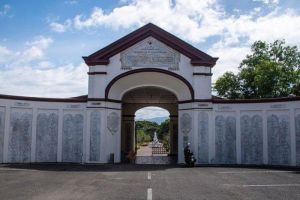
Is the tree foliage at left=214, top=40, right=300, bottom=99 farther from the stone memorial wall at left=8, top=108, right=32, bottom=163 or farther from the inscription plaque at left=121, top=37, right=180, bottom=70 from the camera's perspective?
the stone memorial wall at left=8, top=108, right=32, bottom=163

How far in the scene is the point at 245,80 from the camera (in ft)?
120

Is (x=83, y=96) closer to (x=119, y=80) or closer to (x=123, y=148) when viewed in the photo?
(x=119, y=80)

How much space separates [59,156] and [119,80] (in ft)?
19.0

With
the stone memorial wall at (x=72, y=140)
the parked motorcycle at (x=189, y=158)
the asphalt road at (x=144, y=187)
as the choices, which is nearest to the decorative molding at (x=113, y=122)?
the stone memorial wall at (x=72, y=140)

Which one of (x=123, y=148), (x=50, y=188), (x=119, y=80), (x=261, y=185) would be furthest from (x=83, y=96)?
(x=261, y=185)

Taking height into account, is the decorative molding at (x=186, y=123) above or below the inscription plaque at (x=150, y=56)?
below

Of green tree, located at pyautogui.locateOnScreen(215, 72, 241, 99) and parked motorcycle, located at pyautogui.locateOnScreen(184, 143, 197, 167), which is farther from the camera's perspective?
green tree, located at pyautogui.locateOnScreen(215, 72, 241, 99)

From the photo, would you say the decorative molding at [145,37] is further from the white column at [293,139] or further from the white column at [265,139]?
the white column at [293,139]

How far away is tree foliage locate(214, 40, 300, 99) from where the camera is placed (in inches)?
1311

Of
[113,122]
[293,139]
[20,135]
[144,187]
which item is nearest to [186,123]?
[113,122]

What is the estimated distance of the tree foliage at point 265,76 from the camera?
33.3 m

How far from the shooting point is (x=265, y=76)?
108 ft

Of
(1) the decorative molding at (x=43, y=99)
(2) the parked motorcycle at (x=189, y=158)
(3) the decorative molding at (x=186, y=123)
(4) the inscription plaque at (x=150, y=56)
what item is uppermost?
(4) the inscription plaque at (x=150, y=56)

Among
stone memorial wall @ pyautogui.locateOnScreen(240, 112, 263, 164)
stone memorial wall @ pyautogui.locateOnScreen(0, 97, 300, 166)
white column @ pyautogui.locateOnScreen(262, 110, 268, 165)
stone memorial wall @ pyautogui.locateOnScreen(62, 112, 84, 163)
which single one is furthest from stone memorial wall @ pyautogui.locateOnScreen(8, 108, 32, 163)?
white column @ pyautogui.locateOnScreen(262, 110, 268, 165)
